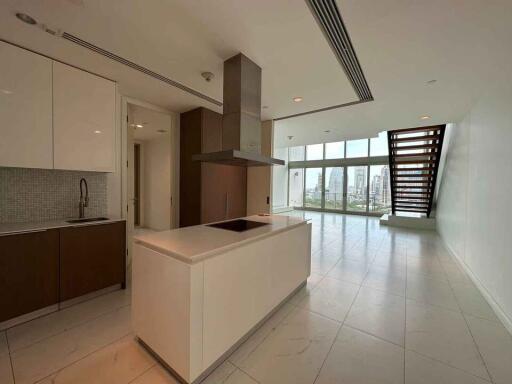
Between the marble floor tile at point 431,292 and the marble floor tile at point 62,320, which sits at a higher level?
the marble floor tile at point 431,292

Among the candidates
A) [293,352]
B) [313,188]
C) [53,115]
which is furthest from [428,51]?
[313,188]

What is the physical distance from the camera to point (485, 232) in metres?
2.62

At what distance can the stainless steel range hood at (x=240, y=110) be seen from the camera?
83.0 inches

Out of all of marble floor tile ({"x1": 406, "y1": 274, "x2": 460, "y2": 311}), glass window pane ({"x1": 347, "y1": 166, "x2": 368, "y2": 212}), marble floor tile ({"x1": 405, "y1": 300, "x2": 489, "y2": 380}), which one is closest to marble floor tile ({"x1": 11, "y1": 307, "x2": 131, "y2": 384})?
marble floor tile ({"x1": 405, "y1": 300, "x2": 489, "y2": 380})

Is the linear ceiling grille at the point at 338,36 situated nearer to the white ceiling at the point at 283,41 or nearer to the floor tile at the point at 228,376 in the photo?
the white ceiling at the point at 283,41

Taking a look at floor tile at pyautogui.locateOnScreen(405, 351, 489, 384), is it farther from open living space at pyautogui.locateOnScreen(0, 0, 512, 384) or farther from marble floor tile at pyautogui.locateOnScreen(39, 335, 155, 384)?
marble floor tile at pyautogui.locateOnScreen(39, 335, 155, 384)

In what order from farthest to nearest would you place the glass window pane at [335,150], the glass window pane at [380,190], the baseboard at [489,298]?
the glass window pane at [335,150]
the glass window pane at [380,190]
the baseboard at [489,298]

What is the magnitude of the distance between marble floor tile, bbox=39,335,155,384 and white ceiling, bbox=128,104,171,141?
3096mm

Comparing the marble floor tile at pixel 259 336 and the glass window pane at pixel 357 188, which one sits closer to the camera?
the marble floor tile at pixel 259 336

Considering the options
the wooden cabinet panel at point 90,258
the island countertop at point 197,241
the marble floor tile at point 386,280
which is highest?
the island countertop at point 197,241

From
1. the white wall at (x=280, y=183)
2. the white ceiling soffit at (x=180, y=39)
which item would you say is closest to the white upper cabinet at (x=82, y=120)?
the white ceiling soffit at (x=180, y=39)

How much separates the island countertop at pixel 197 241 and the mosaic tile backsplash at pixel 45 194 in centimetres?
166

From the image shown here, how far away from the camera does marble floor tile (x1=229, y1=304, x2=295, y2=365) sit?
158 centimetres

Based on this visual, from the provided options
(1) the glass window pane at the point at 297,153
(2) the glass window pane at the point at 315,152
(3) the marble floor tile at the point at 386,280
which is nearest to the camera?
(3) the marble floor tile at the point at 386,280
